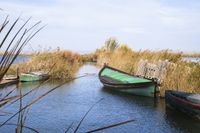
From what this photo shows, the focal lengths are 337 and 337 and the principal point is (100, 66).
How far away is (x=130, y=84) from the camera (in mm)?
18438

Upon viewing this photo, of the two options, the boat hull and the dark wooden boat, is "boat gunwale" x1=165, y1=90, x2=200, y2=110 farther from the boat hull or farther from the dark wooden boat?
the boat hull

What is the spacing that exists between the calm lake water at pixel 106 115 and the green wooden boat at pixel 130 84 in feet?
1.60

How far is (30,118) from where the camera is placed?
11.9 metres

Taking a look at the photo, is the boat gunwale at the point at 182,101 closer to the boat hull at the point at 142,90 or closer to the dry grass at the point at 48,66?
the boat hull at the point at 142,90

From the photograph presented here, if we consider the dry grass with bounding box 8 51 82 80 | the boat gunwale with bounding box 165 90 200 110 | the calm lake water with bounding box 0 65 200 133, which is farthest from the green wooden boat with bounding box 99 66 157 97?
the dry grass with bounding box 8 51 82 80

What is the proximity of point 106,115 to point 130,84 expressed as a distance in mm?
5971

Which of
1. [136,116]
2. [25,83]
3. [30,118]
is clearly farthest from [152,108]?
[25,83]

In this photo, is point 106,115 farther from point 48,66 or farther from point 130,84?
point 48,66

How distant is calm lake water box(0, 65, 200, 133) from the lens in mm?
10859

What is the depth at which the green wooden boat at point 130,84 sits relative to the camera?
1731 centimetres

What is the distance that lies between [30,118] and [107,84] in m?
9.36

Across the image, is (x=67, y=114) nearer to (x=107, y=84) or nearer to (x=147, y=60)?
(x=107, y=84)

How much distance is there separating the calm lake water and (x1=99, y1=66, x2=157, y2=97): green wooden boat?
0.49m

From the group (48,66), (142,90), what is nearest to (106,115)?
(142,90)
